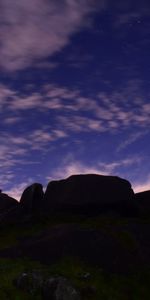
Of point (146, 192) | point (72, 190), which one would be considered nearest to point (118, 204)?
point (72, 190)

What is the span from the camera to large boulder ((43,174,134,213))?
Result: 181ft

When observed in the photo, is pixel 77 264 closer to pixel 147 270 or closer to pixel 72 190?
pixel 147 270

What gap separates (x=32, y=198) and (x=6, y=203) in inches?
388

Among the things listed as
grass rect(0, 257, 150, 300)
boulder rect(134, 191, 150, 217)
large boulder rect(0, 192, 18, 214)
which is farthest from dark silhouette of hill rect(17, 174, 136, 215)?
grass rect(0, 257, 150, 300)

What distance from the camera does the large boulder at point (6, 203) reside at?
68.1m

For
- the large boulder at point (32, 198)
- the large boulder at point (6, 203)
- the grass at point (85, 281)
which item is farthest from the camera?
the large boulder at point (6, 203)

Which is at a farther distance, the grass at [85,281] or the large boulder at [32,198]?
the large boulder at [32,198]

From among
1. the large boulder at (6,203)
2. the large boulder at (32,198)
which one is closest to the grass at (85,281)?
the large boulder at (32,198)

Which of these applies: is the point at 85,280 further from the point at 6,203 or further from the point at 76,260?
the point at 6,203

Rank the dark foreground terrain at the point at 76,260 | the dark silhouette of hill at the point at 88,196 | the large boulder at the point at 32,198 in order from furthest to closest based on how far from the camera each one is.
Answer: the large boulder at the point at 32,198 → the dark silhouette of hill at the point at 88,196 → the dark foreground terrain at the point at 76,260

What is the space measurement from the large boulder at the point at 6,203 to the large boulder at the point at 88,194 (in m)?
11.6

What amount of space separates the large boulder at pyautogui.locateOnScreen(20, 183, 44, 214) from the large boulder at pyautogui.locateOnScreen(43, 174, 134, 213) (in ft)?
10.6

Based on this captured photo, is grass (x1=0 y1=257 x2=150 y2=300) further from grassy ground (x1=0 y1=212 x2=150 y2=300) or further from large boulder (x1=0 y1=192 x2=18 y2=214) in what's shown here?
large boulder (x1=0 y1=192 x2=18 y2=214)

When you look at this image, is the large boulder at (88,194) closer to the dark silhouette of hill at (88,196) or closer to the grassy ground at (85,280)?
the dark silhouette of hill at (88,196)
